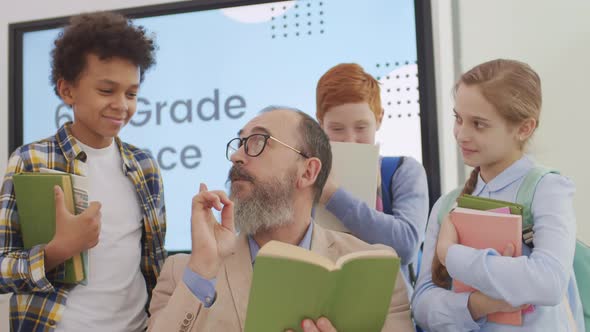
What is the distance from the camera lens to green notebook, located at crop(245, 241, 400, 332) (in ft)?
3.95

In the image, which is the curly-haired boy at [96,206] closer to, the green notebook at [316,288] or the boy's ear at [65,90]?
the boy's ear at [65,90]

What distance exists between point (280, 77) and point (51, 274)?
6.47ft

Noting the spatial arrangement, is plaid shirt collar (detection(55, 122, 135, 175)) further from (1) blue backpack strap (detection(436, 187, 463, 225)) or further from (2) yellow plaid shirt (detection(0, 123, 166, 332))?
(1) blue backpack strap (detection(436, 187, 463, 225))

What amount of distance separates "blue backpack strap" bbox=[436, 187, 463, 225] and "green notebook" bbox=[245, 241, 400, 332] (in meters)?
0.45

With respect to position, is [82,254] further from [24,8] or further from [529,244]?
[24,8]

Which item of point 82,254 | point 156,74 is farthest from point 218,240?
point 156,74

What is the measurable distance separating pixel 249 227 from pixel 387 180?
0.71 m

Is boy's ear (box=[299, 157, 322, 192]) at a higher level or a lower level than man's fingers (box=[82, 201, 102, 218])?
higher

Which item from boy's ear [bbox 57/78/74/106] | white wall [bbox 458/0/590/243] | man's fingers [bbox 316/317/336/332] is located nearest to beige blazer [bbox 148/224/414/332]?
man's fingers [bbox 316/317/336/332]

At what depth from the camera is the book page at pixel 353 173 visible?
209cm

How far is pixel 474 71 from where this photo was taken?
1.70m

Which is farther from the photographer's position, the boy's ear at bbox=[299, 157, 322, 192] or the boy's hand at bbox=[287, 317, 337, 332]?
the boy's ear at bbox=[299, 157, 322, 192]

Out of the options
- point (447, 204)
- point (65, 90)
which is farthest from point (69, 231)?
point (447, 204)

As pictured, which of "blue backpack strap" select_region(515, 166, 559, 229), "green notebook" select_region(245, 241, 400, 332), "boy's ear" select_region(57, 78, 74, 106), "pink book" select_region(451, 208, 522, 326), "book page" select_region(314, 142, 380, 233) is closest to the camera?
"green notebook" select_region(245, 241, 400, 332)
